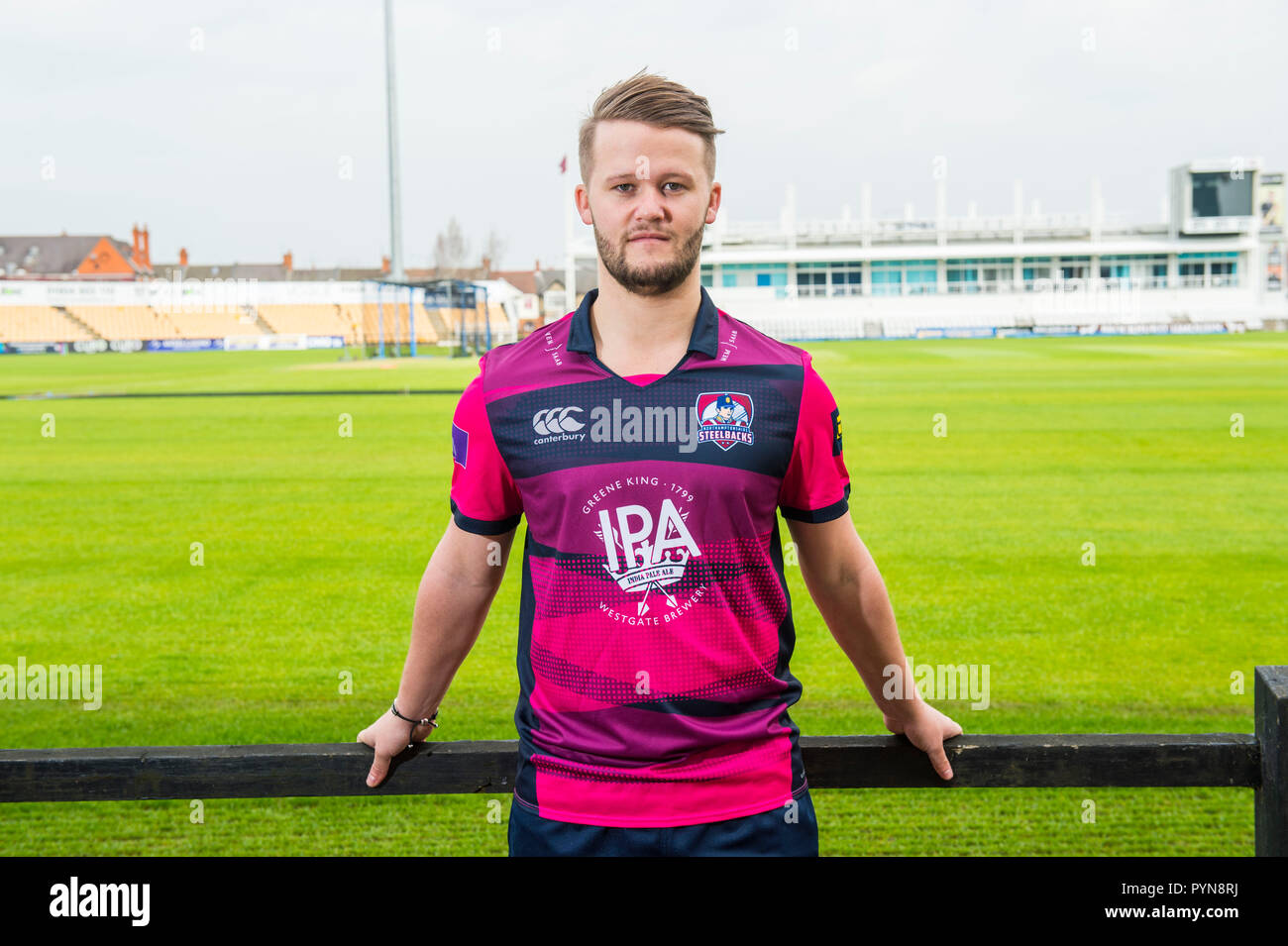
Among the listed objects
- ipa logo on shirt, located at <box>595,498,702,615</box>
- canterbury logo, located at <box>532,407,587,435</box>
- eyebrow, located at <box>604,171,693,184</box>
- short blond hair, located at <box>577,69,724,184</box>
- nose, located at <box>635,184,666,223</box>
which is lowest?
ipa logo on shirt, located at <box>595,498,702,615</box>

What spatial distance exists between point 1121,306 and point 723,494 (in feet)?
249

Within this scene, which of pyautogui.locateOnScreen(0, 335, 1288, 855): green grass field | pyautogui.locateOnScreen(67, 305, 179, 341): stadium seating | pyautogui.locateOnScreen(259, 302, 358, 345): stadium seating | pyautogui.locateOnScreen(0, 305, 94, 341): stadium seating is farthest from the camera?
pyautogui.locateOnScreen(259, 302, 358, 345): stadium seating

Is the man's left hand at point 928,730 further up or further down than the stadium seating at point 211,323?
further down

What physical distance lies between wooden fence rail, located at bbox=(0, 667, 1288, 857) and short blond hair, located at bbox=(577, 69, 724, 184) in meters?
1.21

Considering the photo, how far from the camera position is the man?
78.9 inches

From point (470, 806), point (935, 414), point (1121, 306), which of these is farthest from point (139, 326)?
point (470, 806)

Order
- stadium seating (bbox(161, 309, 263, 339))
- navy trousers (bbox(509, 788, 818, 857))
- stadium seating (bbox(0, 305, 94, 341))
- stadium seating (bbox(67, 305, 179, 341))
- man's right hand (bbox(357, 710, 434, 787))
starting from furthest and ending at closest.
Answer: stadium seating (bbox(161, 309, 263, 339)) → stadium seating (bbox(67, 305, 179, 341)) → stadium seating (bbox(0, 305, 94, 341)) → man's right hand (bbox(357, 710, 434, 787)) → navy trousers (bbox(509, 788, 818, 857))

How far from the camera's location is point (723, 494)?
201 centimetres

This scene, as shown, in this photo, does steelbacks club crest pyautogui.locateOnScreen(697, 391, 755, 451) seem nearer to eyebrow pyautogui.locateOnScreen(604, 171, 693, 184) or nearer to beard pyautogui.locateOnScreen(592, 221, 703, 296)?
beard pyautogui.locateOnScreen(592, 221, 703, 296)

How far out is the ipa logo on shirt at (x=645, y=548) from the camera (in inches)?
78.8

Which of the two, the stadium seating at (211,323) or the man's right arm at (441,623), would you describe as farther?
the stadium seating at (211,323)

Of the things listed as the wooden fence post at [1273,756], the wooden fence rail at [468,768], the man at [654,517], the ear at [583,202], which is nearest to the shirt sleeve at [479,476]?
the man at [654,517]

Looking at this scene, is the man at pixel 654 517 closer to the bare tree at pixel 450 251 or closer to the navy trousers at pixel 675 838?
the navy trousers at pixel 675 838

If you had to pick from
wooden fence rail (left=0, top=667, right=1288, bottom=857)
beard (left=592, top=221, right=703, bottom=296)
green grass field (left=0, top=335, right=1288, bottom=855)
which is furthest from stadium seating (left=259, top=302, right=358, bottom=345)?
beard (left=592, top=221, right=703, bottom=296)
